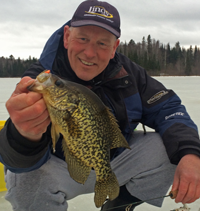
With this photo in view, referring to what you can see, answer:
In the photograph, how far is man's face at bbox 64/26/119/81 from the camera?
2039mm

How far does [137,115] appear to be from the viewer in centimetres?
237

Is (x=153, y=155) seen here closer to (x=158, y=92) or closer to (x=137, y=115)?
(x=137, y=115)

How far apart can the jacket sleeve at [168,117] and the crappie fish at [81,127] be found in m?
0.60

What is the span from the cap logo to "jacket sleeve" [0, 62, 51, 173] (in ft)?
4.02

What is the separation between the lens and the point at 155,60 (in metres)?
52.2

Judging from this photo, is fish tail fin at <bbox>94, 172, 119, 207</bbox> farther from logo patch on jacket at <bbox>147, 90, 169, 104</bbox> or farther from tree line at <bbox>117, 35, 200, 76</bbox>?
tree line at <bbox>117, 35, 200, 76</bbox>

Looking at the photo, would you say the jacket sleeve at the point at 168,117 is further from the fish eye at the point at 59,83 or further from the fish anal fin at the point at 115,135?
the fish eye at the point at 59,83

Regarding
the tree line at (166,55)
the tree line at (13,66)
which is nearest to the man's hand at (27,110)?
the tree line at (13,66)

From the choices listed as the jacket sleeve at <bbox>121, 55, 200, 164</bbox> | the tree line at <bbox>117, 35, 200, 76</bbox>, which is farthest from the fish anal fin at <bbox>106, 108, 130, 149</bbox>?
the tree line at <bbox>117, 35, 200, 76</bbox>

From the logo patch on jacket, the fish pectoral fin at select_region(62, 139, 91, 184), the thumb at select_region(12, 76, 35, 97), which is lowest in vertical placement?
the fish pectoral fin at select_region(62, 139, 91, 184)

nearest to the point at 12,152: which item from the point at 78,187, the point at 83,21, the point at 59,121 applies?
the point at 59,121

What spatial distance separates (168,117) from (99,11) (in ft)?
4.06

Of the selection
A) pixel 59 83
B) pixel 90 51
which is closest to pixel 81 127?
pixel 59 83

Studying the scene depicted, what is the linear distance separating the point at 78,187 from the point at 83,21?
153 centimetres
